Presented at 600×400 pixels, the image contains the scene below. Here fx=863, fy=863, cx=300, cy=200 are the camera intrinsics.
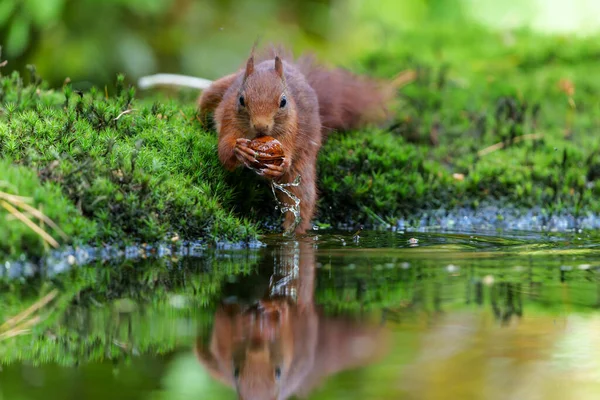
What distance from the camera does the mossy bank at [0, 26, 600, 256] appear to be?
486 centimetres

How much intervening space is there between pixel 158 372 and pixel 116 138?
303 cm

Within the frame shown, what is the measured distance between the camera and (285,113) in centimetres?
567

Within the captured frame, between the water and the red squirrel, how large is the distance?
33.1 inches

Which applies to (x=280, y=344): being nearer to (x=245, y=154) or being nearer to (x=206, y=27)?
(x=245, y=154)

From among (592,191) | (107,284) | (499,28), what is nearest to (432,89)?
(592,191)

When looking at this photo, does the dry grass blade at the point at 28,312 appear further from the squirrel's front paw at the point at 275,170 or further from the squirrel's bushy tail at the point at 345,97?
the squirrel's bushy tail at the point at 345,97

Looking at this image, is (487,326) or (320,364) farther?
(487,326)

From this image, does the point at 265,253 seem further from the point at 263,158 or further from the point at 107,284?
the point at 107,284

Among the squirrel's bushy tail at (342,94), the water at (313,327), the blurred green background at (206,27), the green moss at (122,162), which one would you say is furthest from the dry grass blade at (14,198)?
the blurred green background at (206,27)

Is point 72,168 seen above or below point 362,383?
above

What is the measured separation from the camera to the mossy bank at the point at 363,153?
4.86 m

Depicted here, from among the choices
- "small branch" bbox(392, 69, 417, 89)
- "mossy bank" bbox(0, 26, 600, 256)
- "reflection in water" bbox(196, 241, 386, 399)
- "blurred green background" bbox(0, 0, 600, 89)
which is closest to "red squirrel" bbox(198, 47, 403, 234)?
"mossy bank" bbox(0, 26, 600, 256)

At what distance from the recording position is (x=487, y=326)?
11.3ft

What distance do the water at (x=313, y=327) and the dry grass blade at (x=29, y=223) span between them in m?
0.18
